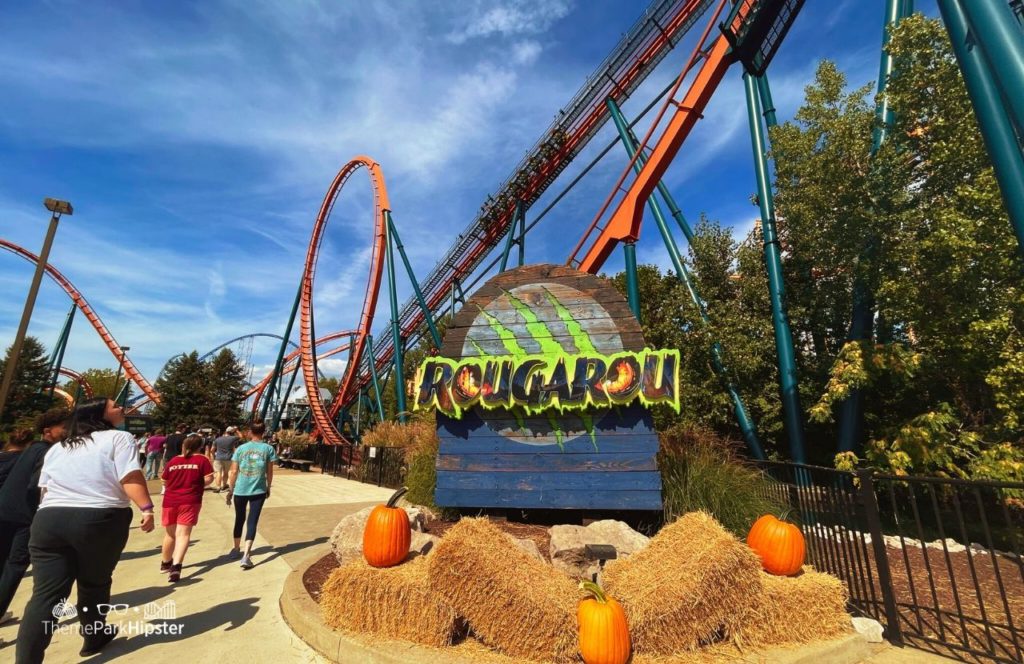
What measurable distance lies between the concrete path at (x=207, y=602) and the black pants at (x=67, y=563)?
0.47 metres

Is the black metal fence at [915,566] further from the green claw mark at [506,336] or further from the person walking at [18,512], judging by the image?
the person walking at [18,512]

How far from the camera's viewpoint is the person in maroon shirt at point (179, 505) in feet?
16.0

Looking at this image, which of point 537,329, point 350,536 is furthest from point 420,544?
point 537,329

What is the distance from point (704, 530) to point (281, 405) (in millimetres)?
29068

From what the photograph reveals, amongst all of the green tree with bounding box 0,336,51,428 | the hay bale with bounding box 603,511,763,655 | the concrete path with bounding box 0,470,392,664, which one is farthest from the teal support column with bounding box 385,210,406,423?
the green tree with bounding box 0,336,51,428

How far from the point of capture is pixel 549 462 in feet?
16.0

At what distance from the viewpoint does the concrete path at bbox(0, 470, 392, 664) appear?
316cm

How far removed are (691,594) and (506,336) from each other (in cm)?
321

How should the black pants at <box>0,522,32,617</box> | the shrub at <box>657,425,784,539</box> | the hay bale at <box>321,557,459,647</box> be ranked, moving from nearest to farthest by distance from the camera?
the hay bale at <box>321,557,459,647</box>
the black pants at <box>0,522,32,617</box>
the shrub at <box>657,425,784,539</box>

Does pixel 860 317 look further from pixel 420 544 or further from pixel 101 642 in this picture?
pixel 101 642

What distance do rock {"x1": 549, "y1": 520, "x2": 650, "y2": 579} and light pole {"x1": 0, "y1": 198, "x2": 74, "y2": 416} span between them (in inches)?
345

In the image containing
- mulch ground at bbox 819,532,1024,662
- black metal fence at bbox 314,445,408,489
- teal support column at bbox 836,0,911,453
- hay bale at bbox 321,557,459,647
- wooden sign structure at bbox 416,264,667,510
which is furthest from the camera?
black metal fence at bbox 314,445,408,489

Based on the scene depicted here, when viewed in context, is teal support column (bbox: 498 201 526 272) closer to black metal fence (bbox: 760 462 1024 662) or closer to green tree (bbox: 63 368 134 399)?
black metal fence (bbox: 760 462 1024 662)

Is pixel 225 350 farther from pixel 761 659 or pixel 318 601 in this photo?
pixel 761 659
